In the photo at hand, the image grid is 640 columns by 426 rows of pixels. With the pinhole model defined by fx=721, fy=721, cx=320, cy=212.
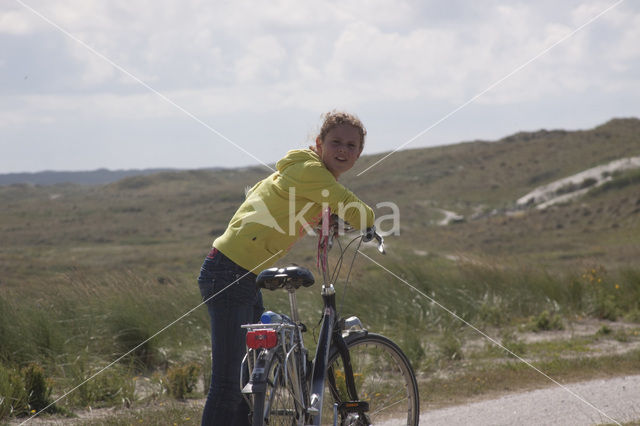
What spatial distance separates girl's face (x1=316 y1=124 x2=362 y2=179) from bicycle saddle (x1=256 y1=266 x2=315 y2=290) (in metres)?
0.67

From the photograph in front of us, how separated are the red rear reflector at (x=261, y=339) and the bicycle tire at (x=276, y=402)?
0.08 metres

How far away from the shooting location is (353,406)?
13.3 feet

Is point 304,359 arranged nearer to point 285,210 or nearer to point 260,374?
point 260,374

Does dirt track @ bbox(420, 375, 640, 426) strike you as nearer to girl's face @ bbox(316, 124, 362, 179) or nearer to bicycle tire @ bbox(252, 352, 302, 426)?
bicycle tire @ bbox(252, 352, 302, 426)

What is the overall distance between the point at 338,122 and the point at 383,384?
2.18 metres

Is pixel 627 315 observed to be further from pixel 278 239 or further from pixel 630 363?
pixel 278 239

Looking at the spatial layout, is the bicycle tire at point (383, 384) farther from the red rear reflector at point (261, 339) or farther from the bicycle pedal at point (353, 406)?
the red rear reflector at point (261, 339)

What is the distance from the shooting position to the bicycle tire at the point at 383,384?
4.09 meters

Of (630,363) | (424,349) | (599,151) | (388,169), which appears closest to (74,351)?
(424,349)

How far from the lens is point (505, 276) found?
10.9 metres

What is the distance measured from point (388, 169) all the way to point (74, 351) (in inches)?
4292

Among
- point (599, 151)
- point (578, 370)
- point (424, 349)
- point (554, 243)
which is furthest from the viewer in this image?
point (599, 151)

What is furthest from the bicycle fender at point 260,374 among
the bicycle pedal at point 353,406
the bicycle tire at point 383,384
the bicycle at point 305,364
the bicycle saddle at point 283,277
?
the bicycle pedal at point 353,406

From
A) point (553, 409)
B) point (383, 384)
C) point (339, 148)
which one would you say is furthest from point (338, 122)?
point (553, 409)
